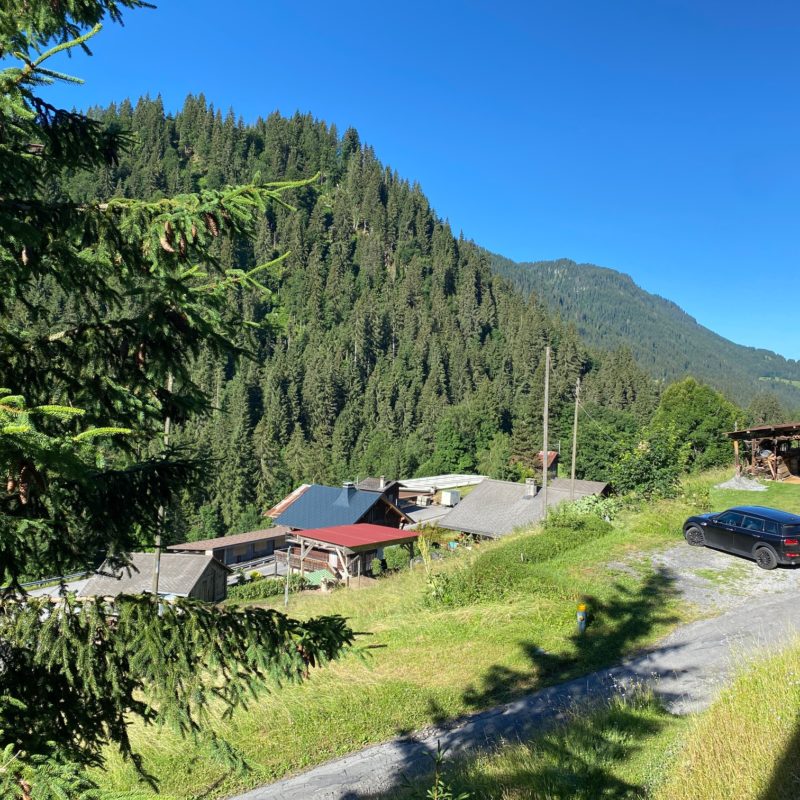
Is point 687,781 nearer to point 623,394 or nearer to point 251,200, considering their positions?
point 251,200

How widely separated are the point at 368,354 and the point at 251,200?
128 meters

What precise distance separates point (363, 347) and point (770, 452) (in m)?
109

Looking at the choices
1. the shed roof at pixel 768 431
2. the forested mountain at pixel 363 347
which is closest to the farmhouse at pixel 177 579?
the forested mountain at pixel 363 347

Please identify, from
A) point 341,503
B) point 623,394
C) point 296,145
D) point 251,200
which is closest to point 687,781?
point 251,200

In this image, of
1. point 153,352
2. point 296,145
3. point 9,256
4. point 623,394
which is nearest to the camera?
point 9,256

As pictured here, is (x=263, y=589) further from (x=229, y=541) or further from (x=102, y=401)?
(x=102, y=401)

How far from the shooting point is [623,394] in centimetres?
10250

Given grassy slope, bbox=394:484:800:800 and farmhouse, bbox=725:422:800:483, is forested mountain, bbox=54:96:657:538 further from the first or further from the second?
grassy slope, bbox=394:484:800:800

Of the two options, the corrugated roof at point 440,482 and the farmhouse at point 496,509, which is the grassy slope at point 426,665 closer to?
the farmhouse at point 496,509

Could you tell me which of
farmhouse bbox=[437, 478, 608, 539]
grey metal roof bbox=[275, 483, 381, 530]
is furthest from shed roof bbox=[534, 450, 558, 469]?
farmhouse bbox=[437, 478, 608, 539]

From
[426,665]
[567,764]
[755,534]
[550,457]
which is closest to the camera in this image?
[567,764]

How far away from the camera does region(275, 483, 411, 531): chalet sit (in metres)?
44.3

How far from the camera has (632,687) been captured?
29.1ft

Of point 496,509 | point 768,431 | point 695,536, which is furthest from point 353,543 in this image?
point 768,431
